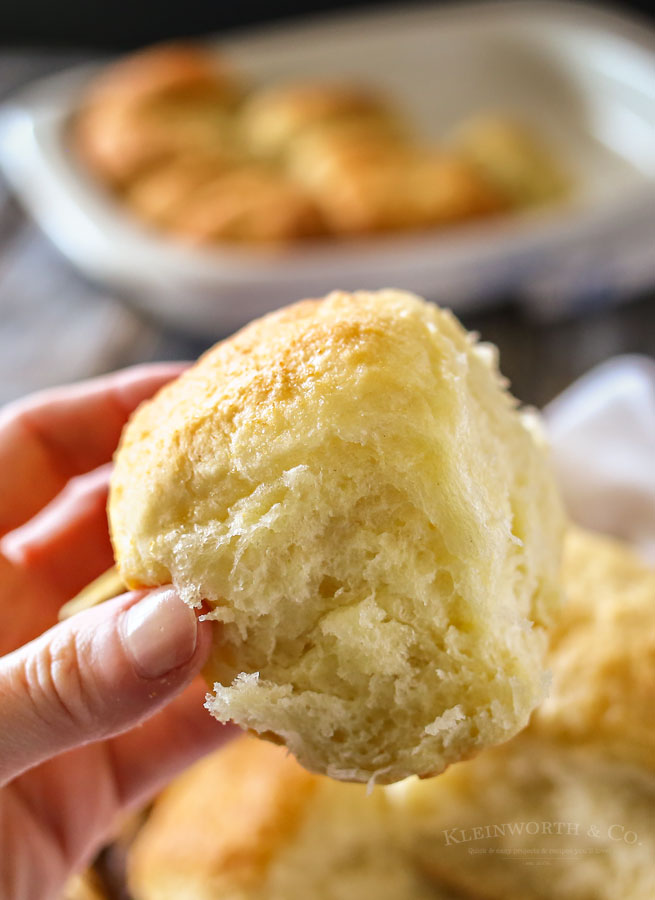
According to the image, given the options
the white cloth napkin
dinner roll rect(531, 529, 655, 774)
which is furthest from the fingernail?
the white cloth napkin

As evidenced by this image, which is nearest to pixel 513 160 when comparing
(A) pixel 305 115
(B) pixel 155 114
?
(A) pixel 305 115

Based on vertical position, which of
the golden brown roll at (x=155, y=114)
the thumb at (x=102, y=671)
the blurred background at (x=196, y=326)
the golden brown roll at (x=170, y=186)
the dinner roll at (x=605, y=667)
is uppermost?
the thumb at (x=102, y=671)

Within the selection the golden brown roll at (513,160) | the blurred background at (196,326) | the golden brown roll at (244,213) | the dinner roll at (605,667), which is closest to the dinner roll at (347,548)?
the dinner roll at (605,667)

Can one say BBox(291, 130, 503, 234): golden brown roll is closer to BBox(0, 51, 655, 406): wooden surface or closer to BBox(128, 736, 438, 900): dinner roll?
BBox(0, 51, 655, 406): wooden surface

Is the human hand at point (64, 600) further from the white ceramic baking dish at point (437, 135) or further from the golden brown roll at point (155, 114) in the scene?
the golden brown roll at point (155, 114)

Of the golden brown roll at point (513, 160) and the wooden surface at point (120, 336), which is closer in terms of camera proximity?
the wooden surface at point (120, 336)

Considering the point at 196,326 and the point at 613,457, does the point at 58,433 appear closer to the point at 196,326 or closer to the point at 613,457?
the point at 613,457
